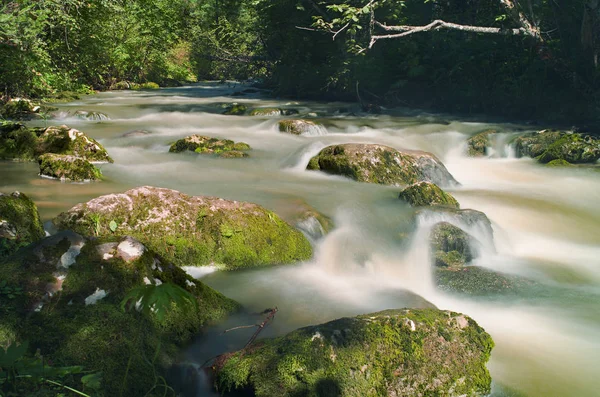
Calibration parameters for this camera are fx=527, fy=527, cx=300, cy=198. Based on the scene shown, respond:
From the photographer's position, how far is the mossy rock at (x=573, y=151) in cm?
1159

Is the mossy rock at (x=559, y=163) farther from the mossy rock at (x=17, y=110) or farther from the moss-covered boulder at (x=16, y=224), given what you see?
the mossy rock at (x=17, y=110)

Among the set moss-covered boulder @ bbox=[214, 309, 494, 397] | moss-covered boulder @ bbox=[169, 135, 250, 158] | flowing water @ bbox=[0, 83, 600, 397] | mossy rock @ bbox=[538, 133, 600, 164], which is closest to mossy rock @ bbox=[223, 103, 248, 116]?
flowing water @ bbox=[0, 83, 600, 397]

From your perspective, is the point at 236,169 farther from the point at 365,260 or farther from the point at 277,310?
the point at 277,310

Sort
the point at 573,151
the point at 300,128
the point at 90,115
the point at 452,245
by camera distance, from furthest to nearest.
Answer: the point at 90,115
the point at 300,128
the point at 573,151
the point at 452,245

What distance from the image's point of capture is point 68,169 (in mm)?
7473

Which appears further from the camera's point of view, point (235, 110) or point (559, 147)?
point (235, 110)

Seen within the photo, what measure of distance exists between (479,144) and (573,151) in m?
2.09

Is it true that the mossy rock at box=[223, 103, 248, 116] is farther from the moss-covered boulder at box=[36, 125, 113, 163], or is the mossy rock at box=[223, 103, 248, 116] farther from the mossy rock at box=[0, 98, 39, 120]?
the moss-covered boulder at box=[36, 125, 113, 163]

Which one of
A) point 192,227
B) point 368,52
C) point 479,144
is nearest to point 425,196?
point 192,227

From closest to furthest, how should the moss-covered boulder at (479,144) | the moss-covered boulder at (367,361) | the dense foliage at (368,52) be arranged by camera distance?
the moss-covered boulder at (367,361)
the moss-covered boulder at (479,144)
the dense foliage at (368,52)

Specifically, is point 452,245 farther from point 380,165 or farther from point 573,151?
point 573,151

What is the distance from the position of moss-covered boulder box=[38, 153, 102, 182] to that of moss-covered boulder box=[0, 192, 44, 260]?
2.71 meters

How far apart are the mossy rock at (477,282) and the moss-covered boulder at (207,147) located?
18.3ft

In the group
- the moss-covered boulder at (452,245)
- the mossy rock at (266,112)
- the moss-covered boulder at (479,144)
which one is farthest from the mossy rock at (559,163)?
the mossy rock at (266,112)
